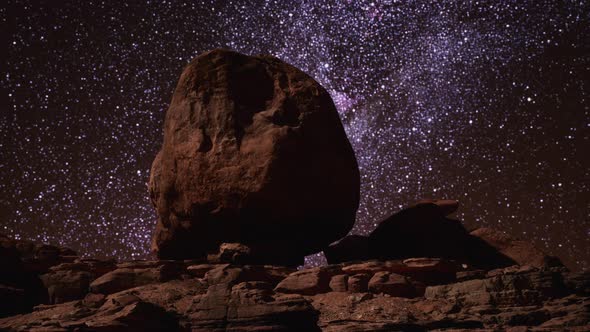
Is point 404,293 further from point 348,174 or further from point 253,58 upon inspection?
point 253,58

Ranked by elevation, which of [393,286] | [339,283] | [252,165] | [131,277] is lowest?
[393,286]

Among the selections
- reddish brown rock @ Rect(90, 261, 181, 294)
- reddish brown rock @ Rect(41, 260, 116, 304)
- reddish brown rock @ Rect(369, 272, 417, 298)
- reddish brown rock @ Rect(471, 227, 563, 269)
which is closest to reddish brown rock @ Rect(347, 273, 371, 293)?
reddish brown rock @ Rect(369, 272, 417, 298)

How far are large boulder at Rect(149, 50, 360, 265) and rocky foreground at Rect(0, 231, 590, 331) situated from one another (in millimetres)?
1141

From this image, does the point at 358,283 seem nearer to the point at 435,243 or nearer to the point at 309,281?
the point at 309,281

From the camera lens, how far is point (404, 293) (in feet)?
32.0

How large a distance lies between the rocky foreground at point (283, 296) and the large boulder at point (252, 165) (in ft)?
3.74

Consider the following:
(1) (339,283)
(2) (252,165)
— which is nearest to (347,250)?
(1) (339,283)

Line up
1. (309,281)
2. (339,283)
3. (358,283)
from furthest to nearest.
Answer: (309,281) < (339,283) < (358,283)

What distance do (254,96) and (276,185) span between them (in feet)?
Result: 9.65

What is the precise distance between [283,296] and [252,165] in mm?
3830

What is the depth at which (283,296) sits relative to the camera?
959 cm

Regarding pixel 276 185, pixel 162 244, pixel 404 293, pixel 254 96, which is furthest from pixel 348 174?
pixel 162 244

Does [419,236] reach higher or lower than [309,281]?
higher

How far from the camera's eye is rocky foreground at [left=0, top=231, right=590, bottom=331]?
8.24 metres
